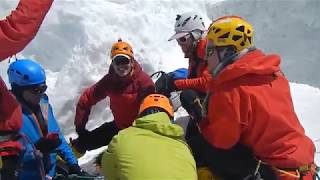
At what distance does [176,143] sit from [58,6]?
7286 millimetres

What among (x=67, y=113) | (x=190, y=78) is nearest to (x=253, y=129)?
(x=190, y=78)

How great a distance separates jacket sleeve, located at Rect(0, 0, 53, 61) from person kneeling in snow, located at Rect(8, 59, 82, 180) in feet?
2.92

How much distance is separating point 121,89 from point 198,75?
911 mm

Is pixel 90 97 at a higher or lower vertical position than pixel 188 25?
lower

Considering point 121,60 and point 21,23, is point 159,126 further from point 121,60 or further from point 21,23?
point 121,60

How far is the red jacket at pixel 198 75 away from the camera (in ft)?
15.8

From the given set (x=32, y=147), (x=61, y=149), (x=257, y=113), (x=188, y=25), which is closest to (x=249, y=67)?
(x=257, y=113)

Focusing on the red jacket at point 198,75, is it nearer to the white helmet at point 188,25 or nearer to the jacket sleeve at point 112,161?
the white helmet at point 188,25

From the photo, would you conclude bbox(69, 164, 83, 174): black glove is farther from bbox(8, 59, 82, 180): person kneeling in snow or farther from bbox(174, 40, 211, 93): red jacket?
bbox(174, 40, 211, 93): red jacket

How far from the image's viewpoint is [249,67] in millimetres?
3252

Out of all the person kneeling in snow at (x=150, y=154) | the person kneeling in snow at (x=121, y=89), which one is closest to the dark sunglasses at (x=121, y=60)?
the person kneeling in snow at (x=121, y=89)

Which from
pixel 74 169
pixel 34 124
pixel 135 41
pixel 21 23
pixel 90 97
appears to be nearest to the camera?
pixel 21 23

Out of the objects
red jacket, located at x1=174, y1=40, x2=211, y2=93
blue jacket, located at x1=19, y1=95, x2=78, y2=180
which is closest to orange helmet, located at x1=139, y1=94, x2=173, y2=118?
blue jacket, located at x1=19, y1=95, x2=78, y2=180

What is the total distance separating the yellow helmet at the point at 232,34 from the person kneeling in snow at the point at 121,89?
1982mm
